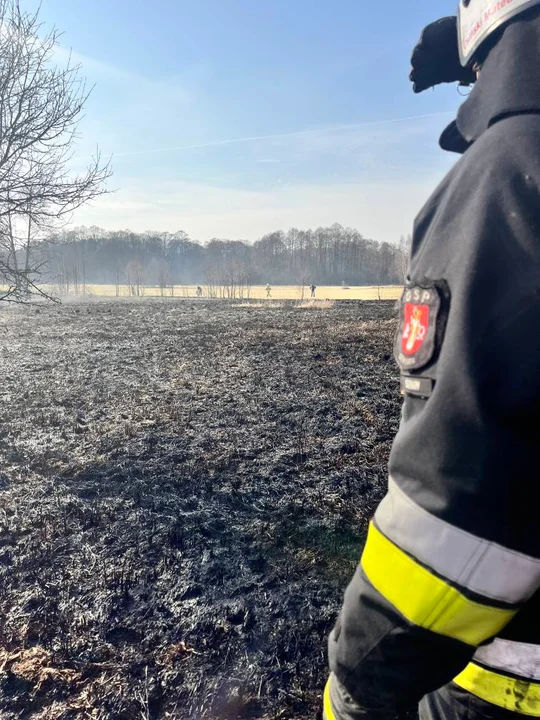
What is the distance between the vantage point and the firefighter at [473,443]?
74 cm

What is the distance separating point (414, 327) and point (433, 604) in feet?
1.57

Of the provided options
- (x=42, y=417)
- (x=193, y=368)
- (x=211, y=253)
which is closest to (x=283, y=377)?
(x=193, y=368)

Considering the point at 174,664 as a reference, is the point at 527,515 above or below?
above

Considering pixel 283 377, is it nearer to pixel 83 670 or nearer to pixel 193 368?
pixel 193 368

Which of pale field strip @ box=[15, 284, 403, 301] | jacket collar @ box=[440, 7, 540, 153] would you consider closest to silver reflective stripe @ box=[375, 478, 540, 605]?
jacket collar @ box=[440, 7, 540, 153]

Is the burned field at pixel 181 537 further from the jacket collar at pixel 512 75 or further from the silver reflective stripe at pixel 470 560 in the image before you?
the jacket collar at pixel 512 75

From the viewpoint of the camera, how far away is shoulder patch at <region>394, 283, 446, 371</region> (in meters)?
0.83

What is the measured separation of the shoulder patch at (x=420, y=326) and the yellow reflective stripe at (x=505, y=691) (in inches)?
25.3

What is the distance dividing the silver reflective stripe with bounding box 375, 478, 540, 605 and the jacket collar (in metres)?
0.69

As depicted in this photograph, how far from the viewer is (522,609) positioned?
901 millimetres

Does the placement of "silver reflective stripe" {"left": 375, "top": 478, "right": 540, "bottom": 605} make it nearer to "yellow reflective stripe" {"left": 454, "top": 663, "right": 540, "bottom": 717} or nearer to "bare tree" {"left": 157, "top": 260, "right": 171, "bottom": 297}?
"yellow reflective stripe" {"left": 454, "top": 663, "right": 540, "bottom": 717}

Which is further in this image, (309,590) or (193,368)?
(193,368)

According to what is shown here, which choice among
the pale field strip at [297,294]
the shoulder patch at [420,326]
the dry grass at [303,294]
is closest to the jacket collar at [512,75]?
the shoulder patch at [420,326]

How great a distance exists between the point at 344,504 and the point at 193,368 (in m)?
6.72
